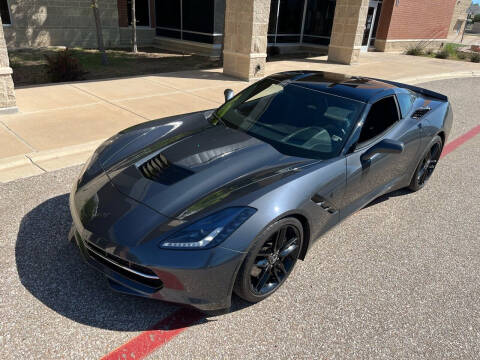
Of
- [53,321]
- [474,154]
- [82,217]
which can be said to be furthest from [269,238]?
[474,154]

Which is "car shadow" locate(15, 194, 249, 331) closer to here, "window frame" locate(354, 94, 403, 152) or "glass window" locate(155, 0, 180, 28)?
"window frame" locate(354, 94, 403, 152)

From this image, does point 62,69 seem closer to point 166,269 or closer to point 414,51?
point 166,269

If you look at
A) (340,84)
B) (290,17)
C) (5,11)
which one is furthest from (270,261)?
(290,17)

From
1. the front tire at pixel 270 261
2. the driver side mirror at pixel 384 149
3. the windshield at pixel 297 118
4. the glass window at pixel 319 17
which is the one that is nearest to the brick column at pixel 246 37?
the windshield at pixel 297 118

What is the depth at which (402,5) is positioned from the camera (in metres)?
20.8

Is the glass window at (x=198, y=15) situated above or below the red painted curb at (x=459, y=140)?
above

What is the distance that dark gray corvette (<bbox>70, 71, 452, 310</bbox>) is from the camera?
8.43 feet

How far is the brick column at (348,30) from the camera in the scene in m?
15.0

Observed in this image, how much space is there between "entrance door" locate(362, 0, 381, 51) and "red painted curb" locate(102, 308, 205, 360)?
21.1 metres

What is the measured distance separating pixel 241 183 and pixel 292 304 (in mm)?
1038

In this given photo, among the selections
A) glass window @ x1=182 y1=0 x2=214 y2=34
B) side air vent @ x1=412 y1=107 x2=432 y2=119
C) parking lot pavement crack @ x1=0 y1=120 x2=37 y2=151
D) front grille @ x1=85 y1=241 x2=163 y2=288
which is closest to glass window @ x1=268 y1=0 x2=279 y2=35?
glass window @ x1=182 y1=0 x2=214 y2=34

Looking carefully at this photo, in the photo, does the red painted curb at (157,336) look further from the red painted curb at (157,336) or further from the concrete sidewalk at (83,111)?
the concrete sidewalk at (83,111)

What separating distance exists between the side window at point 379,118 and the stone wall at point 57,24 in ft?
50.5

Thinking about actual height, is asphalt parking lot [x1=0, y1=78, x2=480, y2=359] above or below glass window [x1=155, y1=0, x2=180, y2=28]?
below
